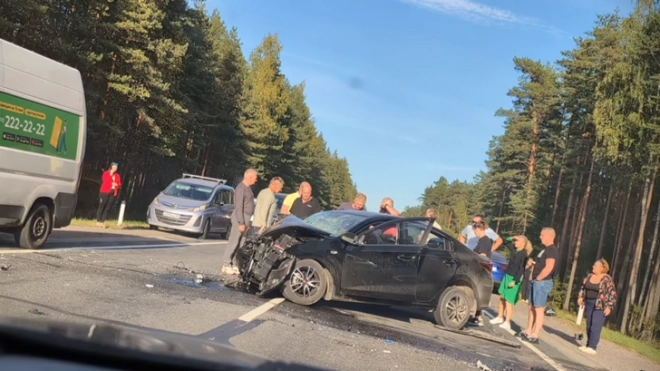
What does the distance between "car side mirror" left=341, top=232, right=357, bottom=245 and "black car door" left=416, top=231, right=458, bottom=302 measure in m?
1.15

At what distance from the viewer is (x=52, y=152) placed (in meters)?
10.2

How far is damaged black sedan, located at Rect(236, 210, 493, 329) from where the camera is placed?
9.20m

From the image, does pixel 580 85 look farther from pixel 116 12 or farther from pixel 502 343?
pixel 502 343

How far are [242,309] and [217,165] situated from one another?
44912 mm

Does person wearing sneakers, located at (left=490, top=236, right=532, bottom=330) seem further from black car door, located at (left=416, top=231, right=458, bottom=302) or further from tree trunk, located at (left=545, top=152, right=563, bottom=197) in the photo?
tree trunk, located at (left=545, top=152, right=563, bottom=197)

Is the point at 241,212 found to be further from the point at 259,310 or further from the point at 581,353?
the point at 581,353

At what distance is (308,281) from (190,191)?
42.3 feet

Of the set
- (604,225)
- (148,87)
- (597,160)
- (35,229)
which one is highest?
(597,160)

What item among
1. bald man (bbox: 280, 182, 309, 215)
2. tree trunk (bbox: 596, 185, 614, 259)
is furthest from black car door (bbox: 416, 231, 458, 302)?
tree trunk (bbox: 596, 185, 614, 259)

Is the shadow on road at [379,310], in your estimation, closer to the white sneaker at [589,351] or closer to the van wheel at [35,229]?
the white sneaker at [589,351]

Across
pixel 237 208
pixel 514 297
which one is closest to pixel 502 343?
pixel 514 297

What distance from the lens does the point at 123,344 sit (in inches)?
96.3

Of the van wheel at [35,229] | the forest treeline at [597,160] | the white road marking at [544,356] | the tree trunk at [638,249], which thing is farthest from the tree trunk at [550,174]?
the van wheel at [35,229]

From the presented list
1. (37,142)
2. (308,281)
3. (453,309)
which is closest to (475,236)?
(453,309)
